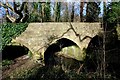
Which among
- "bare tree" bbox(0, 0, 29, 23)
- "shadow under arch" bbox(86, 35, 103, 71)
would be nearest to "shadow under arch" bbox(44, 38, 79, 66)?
"shadow under arch" bbox(86, 35, 103, 71)

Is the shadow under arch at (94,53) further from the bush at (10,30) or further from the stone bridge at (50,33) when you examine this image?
the bush at (10,30)

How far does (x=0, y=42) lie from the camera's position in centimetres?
1498

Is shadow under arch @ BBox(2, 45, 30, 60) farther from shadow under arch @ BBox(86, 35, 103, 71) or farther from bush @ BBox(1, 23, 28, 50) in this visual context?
shadow under arch @ BBox(86, 35, 103, 71)

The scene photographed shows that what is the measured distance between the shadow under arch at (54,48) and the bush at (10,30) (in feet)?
6.61

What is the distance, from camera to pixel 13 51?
52.1 feet

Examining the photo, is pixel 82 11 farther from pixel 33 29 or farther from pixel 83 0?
pixel 33 29

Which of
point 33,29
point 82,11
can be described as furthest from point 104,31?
point 82,11

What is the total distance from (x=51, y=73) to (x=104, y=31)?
4.09 m

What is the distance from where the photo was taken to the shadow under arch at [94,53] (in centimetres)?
1201

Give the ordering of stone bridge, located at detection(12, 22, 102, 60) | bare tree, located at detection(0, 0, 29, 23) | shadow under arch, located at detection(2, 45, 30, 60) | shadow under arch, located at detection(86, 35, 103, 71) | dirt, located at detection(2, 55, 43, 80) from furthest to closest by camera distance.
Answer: bare tree, located at detection(0, 0, 29, 23), shadow under arch, located at detection(2, 45, 30, 60), stone bridge, located at detection(12, 22, 102, 60), dirt, located at detection(2, 55, 43, 80), shadow under arch, located at detection(86, 35, 103, 71)

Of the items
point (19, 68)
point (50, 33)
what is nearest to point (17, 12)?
point (50, 33)

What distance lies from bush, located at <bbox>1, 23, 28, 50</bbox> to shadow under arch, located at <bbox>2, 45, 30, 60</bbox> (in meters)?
0.38

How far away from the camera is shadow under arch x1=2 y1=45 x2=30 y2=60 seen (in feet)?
50.7

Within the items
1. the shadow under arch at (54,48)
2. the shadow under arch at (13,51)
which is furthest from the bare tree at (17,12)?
the shadow under arch at (54,48)
